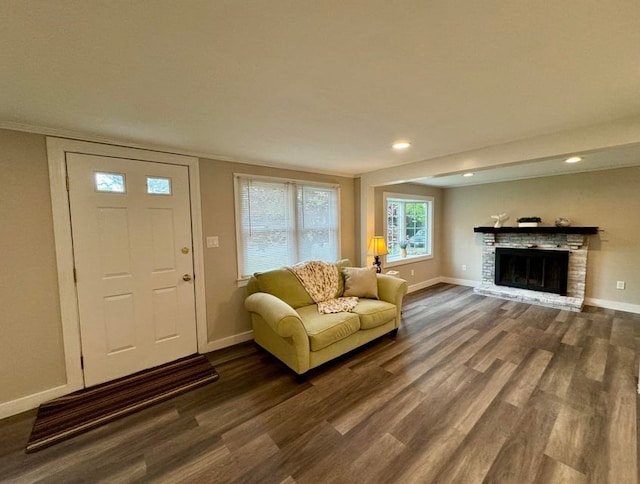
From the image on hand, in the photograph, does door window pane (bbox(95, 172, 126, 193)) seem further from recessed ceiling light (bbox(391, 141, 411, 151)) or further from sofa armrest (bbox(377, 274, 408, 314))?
sofa armrest (bbox(377, 274, 408, 314))

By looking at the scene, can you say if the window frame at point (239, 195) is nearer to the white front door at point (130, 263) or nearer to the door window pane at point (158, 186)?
the white front door at point (130, 263)

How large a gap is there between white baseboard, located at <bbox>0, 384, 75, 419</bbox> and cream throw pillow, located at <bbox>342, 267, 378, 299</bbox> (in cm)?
280

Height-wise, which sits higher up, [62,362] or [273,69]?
[273,69]

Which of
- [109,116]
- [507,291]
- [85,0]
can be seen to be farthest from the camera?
[507,291]

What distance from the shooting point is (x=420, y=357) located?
273cm

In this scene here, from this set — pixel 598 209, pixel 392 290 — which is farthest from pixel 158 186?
pixel 598 209

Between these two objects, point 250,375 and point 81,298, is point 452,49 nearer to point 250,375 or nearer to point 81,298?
point 250,375

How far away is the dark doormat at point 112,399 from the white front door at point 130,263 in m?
0.15

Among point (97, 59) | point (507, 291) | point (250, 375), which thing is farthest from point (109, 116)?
point (507, 291)

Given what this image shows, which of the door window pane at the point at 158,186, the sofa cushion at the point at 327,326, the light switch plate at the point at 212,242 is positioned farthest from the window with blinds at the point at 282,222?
the sofa cushion at the point at 327,326

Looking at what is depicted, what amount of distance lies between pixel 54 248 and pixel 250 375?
198 centimetres

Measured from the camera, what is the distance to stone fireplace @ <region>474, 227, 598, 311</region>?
4.19 m

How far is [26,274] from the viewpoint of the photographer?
2064 millimetres

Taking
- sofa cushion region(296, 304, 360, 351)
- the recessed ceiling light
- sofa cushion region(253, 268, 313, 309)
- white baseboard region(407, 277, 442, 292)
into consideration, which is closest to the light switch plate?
sofa cushion region(253, 268, 313, 309)
